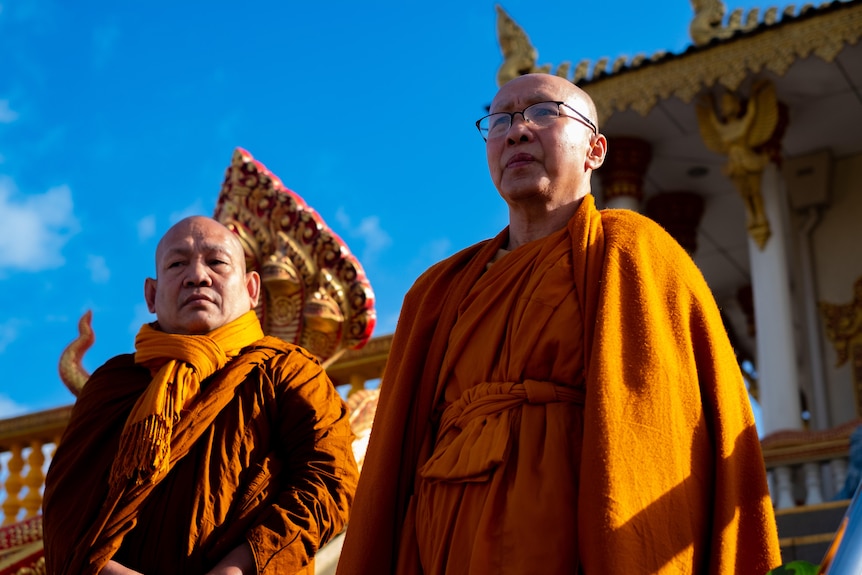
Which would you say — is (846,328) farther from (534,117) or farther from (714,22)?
(534,117)

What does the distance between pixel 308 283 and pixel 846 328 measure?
8406mm

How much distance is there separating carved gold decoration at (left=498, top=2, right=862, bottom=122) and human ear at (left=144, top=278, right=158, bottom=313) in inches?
295

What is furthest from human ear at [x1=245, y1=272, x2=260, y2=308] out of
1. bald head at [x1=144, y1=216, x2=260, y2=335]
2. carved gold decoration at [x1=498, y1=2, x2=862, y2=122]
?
carved gold decoration at [x1=498, y1=2, x2=862, y2=122]

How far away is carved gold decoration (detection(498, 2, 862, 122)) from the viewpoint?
1034cm

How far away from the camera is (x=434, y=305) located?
3127 mm

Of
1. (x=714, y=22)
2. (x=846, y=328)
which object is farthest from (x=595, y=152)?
(x=846, y=328)

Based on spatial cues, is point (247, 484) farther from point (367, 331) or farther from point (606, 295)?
point (367, 331)

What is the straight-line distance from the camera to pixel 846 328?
12148 millimetres

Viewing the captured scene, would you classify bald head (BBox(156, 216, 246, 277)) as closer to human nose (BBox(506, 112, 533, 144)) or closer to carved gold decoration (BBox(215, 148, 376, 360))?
human nose (BBox(506, 112, 533, 144))

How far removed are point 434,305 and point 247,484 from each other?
0.57 metres

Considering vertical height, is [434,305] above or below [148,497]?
above

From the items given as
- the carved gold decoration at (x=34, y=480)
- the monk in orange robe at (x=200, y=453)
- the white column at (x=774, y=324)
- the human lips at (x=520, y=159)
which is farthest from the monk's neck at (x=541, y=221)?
the white column at (x=774, y=324)

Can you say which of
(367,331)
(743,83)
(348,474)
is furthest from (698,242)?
(348,474)

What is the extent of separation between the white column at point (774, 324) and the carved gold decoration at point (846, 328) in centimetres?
145
